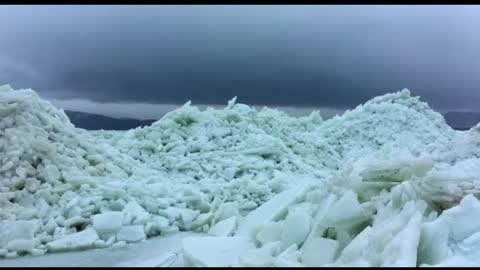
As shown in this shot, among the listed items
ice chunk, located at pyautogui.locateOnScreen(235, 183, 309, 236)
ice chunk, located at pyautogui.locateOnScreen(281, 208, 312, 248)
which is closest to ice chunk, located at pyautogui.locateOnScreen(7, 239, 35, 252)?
ice chunk, located at pyautogui.locateOnScreen(235, 183, 309, 236)

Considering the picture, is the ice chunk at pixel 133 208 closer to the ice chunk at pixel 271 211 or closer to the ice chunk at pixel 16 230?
the ice chunk at pixel 16 230

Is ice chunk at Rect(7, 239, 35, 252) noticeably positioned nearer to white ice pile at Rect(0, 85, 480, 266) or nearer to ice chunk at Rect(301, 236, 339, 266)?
white ice pile at Rect(0, 85, 480, 266)

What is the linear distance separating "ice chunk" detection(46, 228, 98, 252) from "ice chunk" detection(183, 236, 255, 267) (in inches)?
33.7

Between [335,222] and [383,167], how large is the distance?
56cm

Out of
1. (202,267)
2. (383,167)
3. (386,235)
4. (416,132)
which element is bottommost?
(202,267)

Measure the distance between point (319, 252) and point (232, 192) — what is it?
2094 mm

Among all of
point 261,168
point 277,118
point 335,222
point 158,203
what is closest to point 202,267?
point 335,222

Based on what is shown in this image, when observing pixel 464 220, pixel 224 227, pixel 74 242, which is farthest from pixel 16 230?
pixel 464 220

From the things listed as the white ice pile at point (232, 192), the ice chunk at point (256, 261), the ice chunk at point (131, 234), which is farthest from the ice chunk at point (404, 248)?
the ice chunk at point (131, 234)

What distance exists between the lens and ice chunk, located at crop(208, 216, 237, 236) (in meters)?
3.61

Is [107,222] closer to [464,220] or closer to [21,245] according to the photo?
[21,245]

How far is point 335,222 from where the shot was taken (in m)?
2.78

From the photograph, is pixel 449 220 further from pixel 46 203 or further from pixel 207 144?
pixel 207 144

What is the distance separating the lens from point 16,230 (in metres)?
3.53
